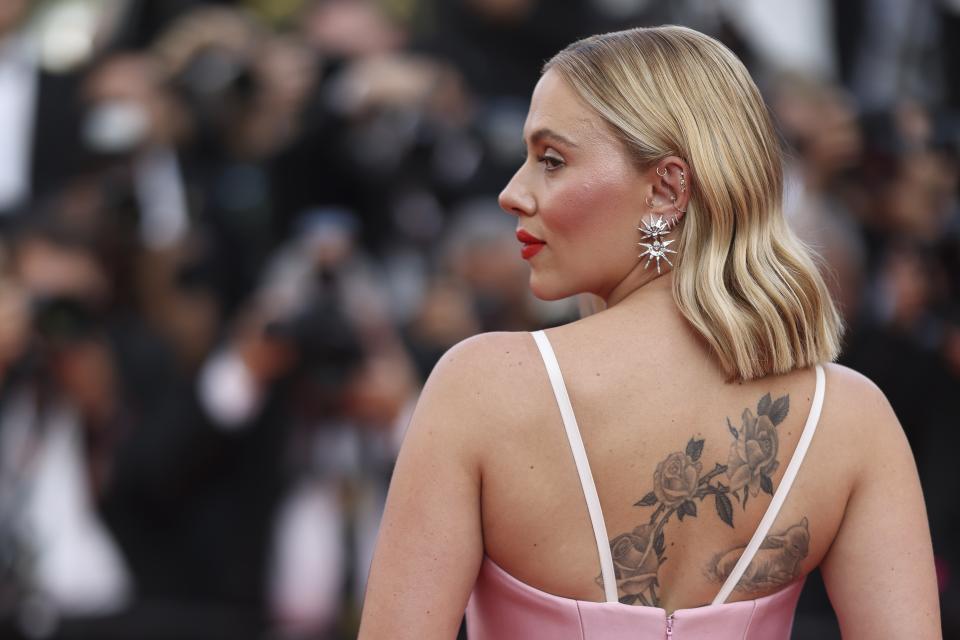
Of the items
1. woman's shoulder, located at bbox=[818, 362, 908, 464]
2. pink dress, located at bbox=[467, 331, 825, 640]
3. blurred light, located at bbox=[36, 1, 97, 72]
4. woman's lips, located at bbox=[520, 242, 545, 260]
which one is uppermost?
woman's lips, located at bbox=[520, 242, 545, 260]

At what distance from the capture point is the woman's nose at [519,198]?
192 centimetres

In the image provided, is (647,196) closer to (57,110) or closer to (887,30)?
(57,110)

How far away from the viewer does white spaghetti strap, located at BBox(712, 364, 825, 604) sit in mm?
1844

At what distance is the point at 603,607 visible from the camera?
182cm

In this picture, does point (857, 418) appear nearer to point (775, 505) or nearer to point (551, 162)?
point (775, 505)

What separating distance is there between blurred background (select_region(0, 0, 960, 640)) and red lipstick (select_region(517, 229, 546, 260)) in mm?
1740

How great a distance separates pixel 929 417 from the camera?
4148 mm

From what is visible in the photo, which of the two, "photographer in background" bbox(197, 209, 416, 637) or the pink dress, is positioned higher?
the pink dress

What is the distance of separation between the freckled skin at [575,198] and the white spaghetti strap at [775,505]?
328 millimetres

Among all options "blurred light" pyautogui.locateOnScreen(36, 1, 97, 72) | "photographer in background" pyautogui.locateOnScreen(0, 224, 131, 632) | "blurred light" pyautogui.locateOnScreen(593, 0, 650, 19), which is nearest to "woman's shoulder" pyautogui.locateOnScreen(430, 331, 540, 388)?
"photographer in background" pyautogui.locateOnScreen(0, 224, 131, 632)

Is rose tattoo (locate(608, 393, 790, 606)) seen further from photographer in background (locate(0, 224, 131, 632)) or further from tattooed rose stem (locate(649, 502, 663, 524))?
photographer in background (locate(0, 224, 131, 632))

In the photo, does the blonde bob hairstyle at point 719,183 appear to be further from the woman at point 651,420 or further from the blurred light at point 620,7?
the blurred light at point 620,7

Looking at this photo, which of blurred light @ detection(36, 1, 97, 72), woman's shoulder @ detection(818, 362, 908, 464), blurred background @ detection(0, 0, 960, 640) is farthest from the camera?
blurred light @ detection(36, 1, 97, 72)

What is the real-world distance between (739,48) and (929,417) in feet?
6.53
